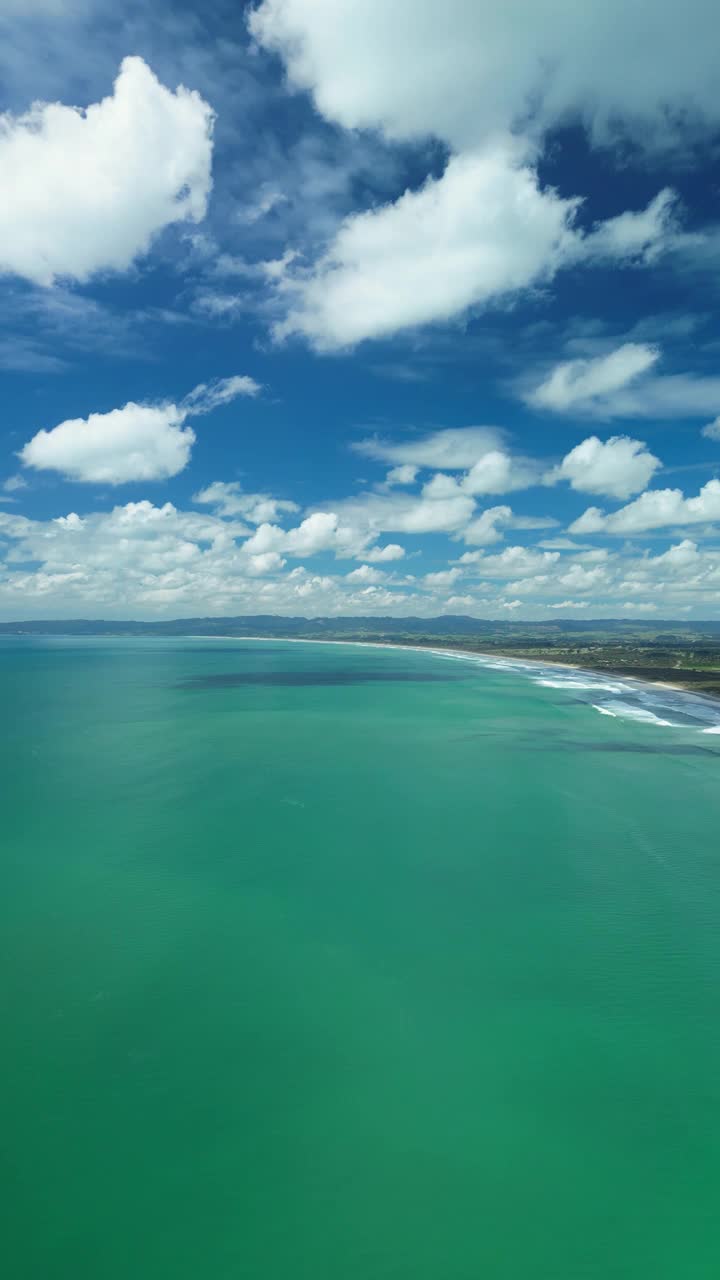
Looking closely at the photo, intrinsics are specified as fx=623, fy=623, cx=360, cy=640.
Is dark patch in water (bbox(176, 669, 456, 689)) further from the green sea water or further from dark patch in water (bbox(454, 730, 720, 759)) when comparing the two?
the green sea water

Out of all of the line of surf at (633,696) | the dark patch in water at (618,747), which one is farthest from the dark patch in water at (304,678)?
the dark patch in water at (618,747)

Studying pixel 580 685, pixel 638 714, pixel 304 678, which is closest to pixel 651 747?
pixel 638 714

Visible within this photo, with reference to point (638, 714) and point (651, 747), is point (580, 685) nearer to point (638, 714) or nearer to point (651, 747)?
point (638, 714)

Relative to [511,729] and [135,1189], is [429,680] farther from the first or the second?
[135,1189]

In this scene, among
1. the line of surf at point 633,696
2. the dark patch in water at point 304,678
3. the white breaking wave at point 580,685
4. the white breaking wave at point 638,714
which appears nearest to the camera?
the white breaking wave at point 638,714

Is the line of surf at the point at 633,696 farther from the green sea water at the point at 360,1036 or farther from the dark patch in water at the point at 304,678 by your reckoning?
the green sea water at the point at 360,1036

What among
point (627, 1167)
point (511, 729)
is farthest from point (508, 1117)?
point (511, 729)
